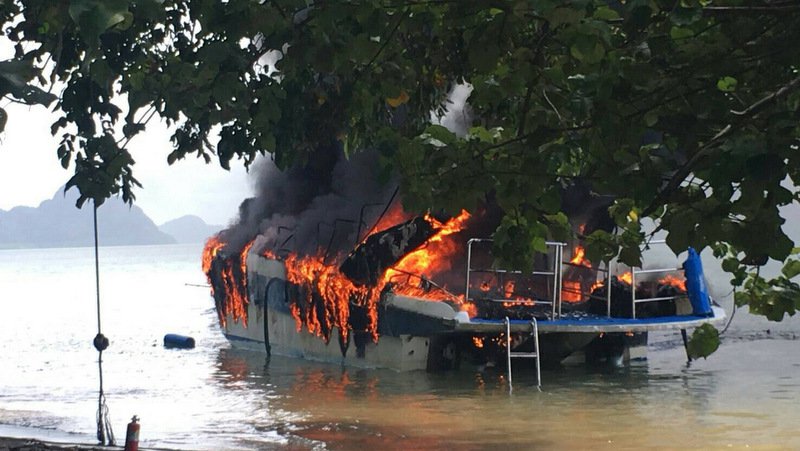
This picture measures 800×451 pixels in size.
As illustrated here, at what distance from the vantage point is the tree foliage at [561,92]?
15.3 feet

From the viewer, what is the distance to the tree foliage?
466 centimetres

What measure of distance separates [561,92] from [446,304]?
59.6 feet

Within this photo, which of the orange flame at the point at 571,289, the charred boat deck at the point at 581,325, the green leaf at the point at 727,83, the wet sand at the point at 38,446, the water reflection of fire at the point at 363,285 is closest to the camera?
the green leaf at the point at 727,83

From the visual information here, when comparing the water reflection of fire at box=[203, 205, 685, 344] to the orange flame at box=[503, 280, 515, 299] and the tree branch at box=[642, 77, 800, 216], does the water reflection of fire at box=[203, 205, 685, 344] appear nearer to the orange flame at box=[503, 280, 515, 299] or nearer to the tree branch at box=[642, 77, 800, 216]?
the orange flame at box=[503, 280, 515, 299]

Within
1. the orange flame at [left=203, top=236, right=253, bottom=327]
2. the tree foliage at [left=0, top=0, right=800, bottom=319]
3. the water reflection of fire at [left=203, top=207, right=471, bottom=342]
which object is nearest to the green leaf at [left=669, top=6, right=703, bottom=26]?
the tree foliage at [left=0, top=0, right=800, bottom=319]

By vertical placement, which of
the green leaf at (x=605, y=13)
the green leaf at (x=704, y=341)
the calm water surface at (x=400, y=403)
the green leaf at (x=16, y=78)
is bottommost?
the calm water surface at (x=400, y=403)

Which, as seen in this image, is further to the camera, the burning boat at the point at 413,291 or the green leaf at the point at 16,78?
the burning boat at the point at 413,291

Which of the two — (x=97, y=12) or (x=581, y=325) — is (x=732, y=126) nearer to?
(x=97, y=12)

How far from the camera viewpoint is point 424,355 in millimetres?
26781

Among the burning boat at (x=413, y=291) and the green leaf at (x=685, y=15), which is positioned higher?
the green leaf at (x=685, y=15)

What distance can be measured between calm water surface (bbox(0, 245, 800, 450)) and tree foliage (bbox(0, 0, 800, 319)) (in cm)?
994

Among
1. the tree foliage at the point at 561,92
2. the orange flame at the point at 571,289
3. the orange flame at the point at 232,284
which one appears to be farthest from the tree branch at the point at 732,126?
the orange flame at the point at 232,284

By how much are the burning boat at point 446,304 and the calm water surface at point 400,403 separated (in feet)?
2.14

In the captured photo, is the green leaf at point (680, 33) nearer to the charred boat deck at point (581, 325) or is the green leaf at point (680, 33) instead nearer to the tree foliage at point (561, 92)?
the tree foliage at point (561, 92)
